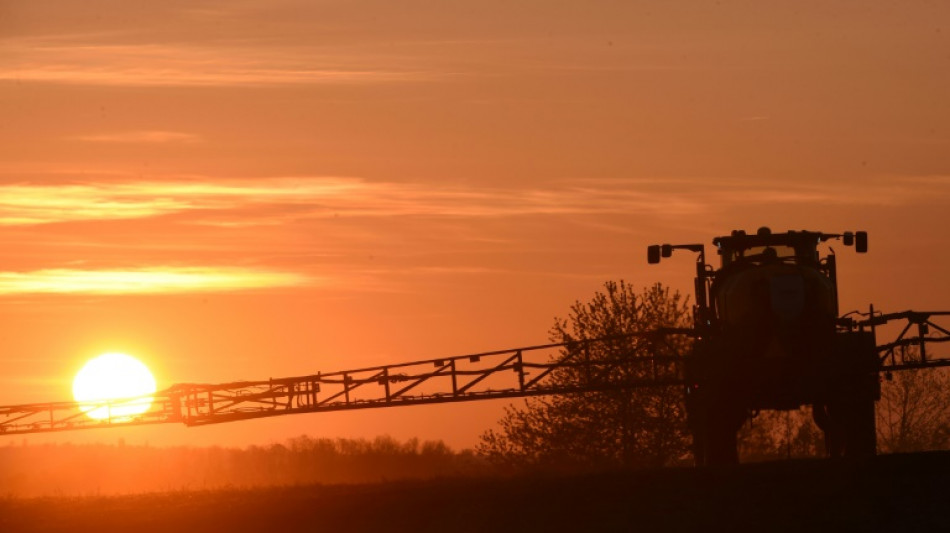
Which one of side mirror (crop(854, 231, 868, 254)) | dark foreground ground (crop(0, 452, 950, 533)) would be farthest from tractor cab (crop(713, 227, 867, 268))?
dark foreground ground (crop(0, 452, 950, 533))

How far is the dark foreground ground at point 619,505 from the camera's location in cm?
2552

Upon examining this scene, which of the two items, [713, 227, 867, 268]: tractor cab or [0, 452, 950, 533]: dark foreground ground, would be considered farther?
[713, 227, 867, 268]: tractor cab

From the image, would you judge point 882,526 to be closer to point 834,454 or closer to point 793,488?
point 793,488

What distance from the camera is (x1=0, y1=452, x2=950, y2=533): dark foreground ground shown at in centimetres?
2552

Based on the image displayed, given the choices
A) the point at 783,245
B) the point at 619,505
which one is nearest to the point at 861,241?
the point at 783,245

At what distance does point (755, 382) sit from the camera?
111 ft

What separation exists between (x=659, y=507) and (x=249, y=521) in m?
7.19

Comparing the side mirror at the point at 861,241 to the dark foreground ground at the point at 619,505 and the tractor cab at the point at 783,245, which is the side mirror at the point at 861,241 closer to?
the tractor cab at the point at 783,245

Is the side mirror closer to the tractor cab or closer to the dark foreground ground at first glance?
the tractor cab

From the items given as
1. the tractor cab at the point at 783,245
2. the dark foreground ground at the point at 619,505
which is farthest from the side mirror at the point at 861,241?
the dark foreground ground at the point at 619,505

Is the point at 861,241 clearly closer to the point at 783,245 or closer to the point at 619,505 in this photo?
the point at 783,245

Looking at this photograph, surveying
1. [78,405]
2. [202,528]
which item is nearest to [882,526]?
[202,528]

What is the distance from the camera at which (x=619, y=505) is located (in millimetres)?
27125

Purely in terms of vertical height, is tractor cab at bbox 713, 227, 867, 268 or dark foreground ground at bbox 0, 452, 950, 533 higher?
tractor cab at bbox 713, 227, 867, 268
